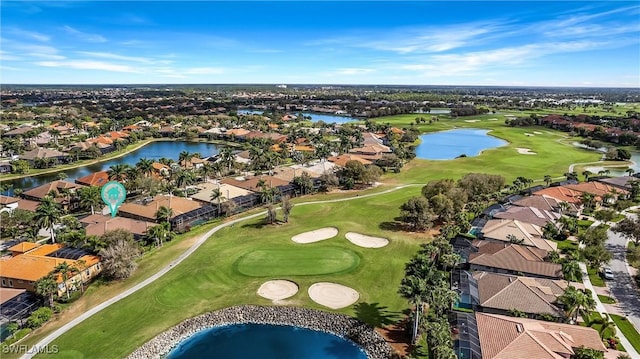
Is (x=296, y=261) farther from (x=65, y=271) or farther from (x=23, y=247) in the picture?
(x=23, y=247)

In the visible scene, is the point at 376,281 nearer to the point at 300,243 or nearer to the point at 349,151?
the point at 300,243

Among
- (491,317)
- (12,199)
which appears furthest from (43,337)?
(12,199)

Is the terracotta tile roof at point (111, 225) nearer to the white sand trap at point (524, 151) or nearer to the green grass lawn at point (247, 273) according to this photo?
the green grass lawn at point (247, 273)

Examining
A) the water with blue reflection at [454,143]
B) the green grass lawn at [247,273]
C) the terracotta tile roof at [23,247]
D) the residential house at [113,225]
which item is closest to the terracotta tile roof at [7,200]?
the residential house at [113,225]

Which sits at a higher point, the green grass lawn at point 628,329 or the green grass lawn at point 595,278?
the green grass lawn at point 595,278

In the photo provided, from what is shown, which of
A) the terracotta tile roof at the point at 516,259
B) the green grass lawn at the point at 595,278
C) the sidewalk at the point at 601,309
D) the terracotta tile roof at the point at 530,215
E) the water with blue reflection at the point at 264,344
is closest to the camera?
the sidewalk at the point at 601,309

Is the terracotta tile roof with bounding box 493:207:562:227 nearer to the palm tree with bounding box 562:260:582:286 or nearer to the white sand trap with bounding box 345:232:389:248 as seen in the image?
the palm tree with bounding box 562:260:582:286
